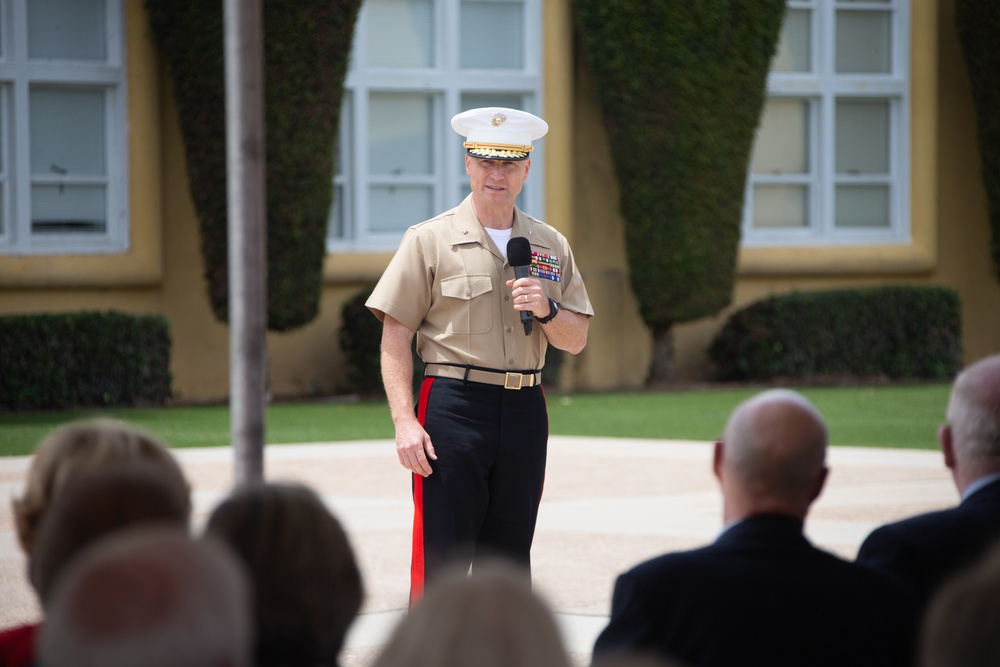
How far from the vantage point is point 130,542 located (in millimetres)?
1598

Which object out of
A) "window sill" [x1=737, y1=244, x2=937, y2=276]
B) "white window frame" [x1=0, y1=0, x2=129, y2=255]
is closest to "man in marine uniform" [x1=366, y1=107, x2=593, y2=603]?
"white window frame" [x1=0, y1=0, x2=129, y2=255]

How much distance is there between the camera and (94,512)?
2293 mm

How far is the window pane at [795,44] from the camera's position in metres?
19.0

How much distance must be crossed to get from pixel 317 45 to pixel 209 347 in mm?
3759

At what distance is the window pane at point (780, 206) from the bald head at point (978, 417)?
15.8m

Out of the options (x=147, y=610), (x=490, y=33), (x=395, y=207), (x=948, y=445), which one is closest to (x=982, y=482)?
(x=948, y=445)

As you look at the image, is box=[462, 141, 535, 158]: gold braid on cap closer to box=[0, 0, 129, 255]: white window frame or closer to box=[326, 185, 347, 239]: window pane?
box=[0, 0, 129, 255]: white window frame

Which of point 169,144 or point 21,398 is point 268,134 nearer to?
point 169,144

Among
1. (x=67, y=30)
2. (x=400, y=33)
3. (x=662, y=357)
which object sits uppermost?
(x=400, y=33)

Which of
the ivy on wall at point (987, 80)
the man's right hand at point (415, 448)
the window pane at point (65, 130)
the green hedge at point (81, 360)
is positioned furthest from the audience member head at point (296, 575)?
the ivy on wall at point (987, 80)

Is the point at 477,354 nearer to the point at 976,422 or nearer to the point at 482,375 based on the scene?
the point at 482,375

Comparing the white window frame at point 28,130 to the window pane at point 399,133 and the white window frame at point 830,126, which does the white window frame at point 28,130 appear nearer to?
the window pane at point 399,133

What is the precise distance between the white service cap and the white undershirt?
0.87ft

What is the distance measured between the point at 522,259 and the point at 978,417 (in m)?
1.86
